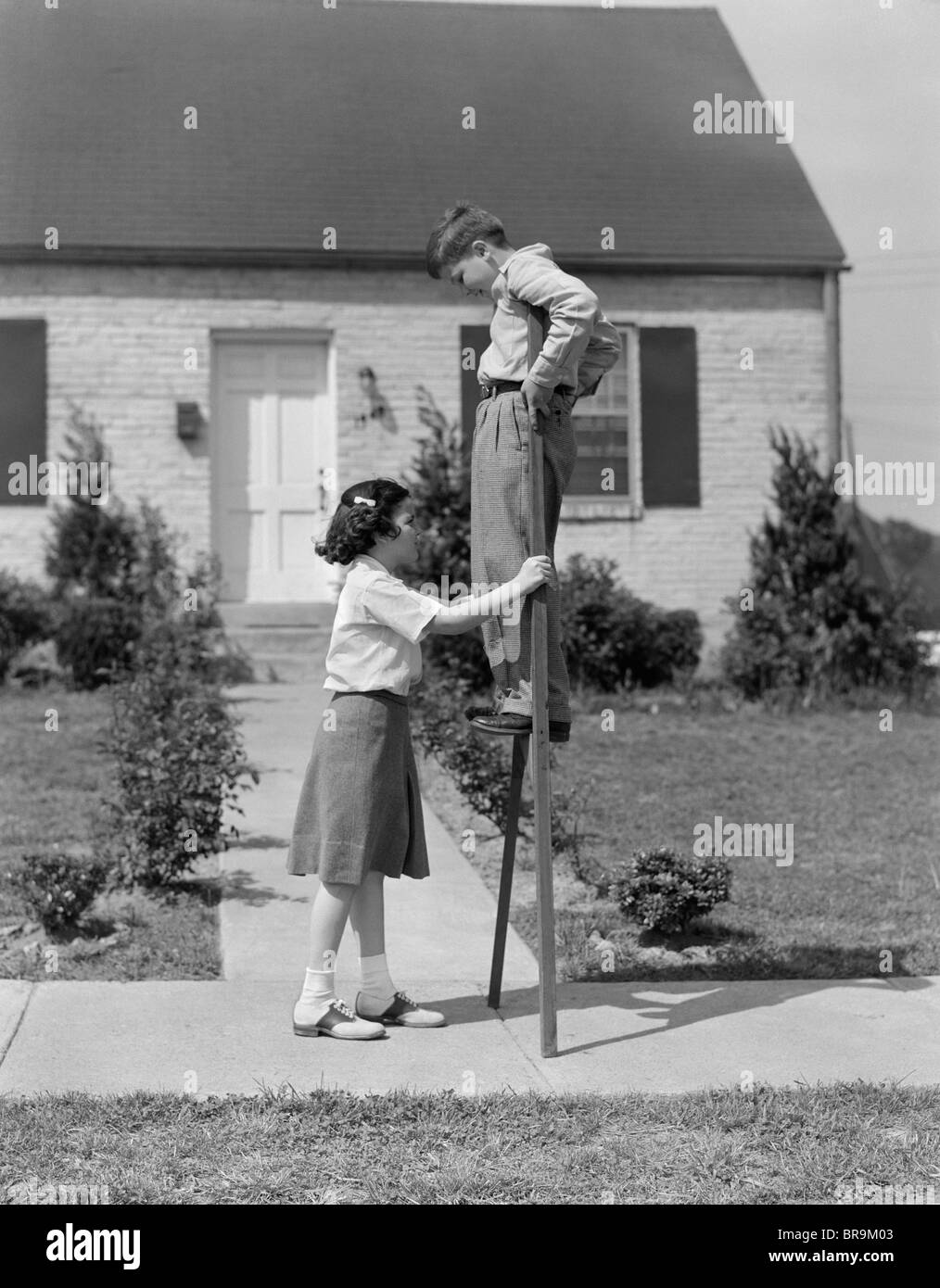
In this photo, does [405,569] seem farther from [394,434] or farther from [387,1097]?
[387,1097]

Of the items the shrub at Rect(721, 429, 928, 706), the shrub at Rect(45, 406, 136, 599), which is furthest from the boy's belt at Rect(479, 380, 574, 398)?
the shrub at Rect(45, 406, 136, 599)

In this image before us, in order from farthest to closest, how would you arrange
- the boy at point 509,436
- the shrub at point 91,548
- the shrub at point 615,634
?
the shrub at point 91,548 → the shrub at point 615,634 → the boy at point 509,436

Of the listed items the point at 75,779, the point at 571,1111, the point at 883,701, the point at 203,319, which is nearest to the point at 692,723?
the point at 883,701

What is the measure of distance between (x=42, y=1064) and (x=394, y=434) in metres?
10.2

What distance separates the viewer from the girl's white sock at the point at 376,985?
15.6 ft

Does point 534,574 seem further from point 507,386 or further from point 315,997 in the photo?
point 315,997

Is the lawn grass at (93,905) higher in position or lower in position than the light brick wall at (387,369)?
lower

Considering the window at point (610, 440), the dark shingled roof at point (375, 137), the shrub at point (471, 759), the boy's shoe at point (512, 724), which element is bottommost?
the shrub at point (471, 759)

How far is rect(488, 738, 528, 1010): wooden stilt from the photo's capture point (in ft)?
15.4

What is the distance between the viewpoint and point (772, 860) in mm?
7363

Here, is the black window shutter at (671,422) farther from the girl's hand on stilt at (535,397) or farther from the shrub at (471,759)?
the girl's hand on stilt at (535,397)

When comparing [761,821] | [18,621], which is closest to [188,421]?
[18,621]

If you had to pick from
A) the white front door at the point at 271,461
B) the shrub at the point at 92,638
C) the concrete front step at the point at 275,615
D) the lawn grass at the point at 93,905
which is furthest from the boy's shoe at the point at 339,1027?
the white front door at the point at 271,461

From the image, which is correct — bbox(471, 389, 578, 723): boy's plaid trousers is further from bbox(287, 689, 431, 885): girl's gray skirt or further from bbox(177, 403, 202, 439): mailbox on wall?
bbox(177, 403, 202, 439): mailbox on wall
